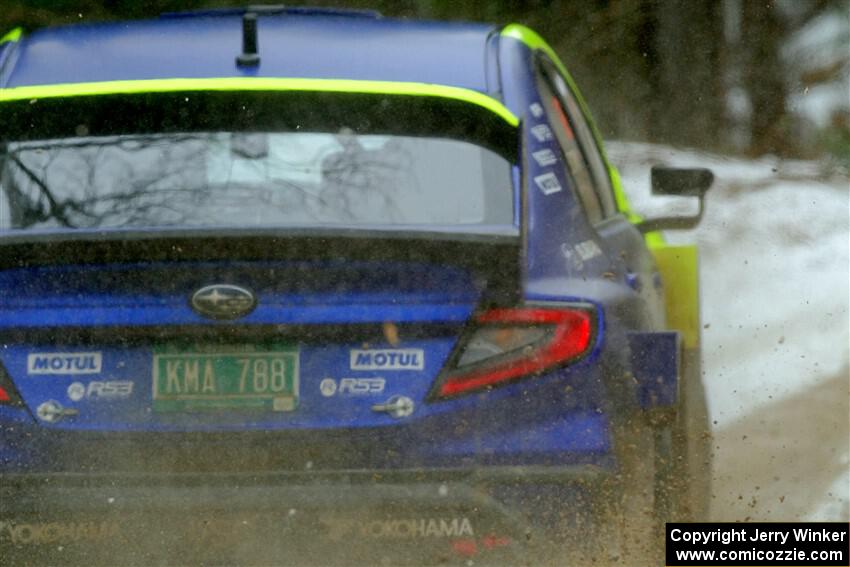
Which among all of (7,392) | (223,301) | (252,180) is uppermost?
(252,180)

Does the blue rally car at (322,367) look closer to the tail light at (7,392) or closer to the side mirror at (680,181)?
the tail light at (7,392)

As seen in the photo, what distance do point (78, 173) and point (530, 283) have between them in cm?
127

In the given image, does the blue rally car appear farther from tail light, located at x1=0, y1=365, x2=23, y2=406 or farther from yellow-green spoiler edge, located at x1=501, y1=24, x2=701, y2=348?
yellow-green spoiler edge, located at x1=501, y1=24, x2=701, y2=348

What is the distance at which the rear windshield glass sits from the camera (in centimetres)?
482

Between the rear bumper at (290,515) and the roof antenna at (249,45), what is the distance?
56.0 inches

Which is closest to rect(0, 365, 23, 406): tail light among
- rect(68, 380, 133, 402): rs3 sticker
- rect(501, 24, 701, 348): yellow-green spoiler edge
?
rect(68, 380, 133, 402): rs3 sticker

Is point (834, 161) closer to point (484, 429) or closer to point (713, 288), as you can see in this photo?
point (713, 288)

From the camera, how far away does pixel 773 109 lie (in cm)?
2152

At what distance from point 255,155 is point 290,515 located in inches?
40.7

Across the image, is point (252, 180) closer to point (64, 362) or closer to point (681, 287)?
point (64, 362)

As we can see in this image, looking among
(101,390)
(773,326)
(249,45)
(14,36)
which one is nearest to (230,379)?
(101,390)

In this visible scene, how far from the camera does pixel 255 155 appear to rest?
4.99m

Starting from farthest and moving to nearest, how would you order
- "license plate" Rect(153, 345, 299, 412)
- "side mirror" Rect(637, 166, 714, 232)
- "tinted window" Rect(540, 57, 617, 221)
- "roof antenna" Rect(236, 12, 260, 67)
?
"side mirror" Rect(637, 166, 714, 232), "tinted window" Rect(540, 57, 617, 221), "roof antenna" Rect(236, 12, 260, 67), "license plate" Rect(153, 345, 299, 412)

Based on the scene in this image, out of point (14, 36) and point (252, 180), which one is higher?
point (14, 36)
